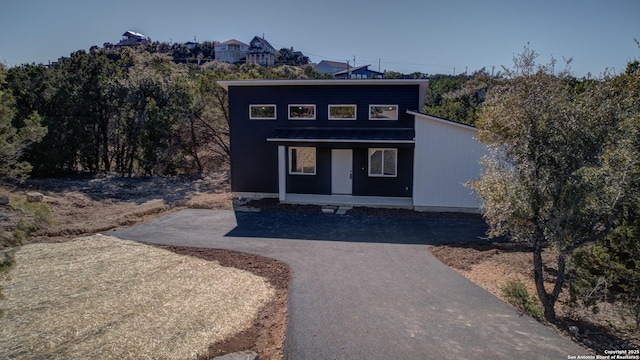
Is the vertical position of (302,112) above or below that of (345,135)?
above

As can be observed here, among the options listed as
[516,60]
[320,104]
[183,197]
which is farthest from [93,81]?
[516,60]

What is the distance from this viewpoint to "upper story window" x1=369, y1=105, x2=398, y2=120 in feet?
50.8

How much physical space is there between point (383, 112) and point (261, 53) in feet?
233

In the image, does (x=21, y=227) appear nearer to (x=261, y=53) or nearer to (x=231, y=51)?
(x=261, y=53)

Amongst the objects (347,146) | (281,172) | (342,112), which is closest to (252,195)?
(281,172)

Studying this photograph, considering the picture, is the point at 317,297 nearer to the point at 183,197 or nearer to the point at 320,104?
the point at 320,104

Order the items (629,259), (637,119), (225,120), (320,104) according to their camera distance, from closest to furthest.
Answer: (637,119) → (629,259) → (320,104) → (225,120)

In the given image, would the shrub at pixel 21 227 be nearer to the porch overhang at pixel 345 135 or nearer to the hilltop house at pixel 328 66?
the porch overhang at pixel 345 135

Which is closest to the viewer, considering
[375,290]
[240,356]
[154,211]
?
[240,356]

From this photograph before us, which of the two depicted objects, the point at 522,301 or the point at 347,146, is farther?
the point at 347,146

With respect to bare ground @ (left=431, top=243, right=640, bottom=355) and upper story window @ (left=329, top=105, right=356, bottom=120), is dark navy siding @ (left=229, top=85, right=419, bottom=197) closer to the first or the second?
upper story window @ (left=329, top=105, right=356, bottom=120)

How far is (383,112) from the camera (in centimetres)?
1559

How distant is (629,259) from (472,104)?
72.7 feet

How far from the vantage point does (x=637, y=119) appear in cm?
620
